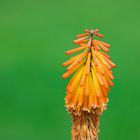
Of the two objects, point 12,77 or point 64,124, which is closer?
point 64,124

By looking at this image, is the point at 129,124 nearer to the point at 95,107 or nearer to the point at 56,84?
the point at 56,84

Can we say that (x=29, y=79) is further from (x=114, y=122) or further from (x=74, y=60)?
(x=74, y=60)

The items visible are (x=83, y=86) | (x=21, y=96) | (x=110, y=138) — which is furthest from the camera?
(x=21, y=96)

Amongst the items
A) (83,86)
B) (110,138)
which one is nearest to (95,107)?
(83,86)

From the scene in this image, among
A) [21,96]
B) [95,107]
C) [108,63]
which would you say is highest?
[21,96]

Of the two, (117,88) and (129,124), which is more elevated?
(117,88)

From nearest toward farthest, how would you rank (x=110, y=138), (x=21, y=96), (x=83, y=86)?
(x=83, y=86)
(x=110, y=138)
(x=21, y=96)
